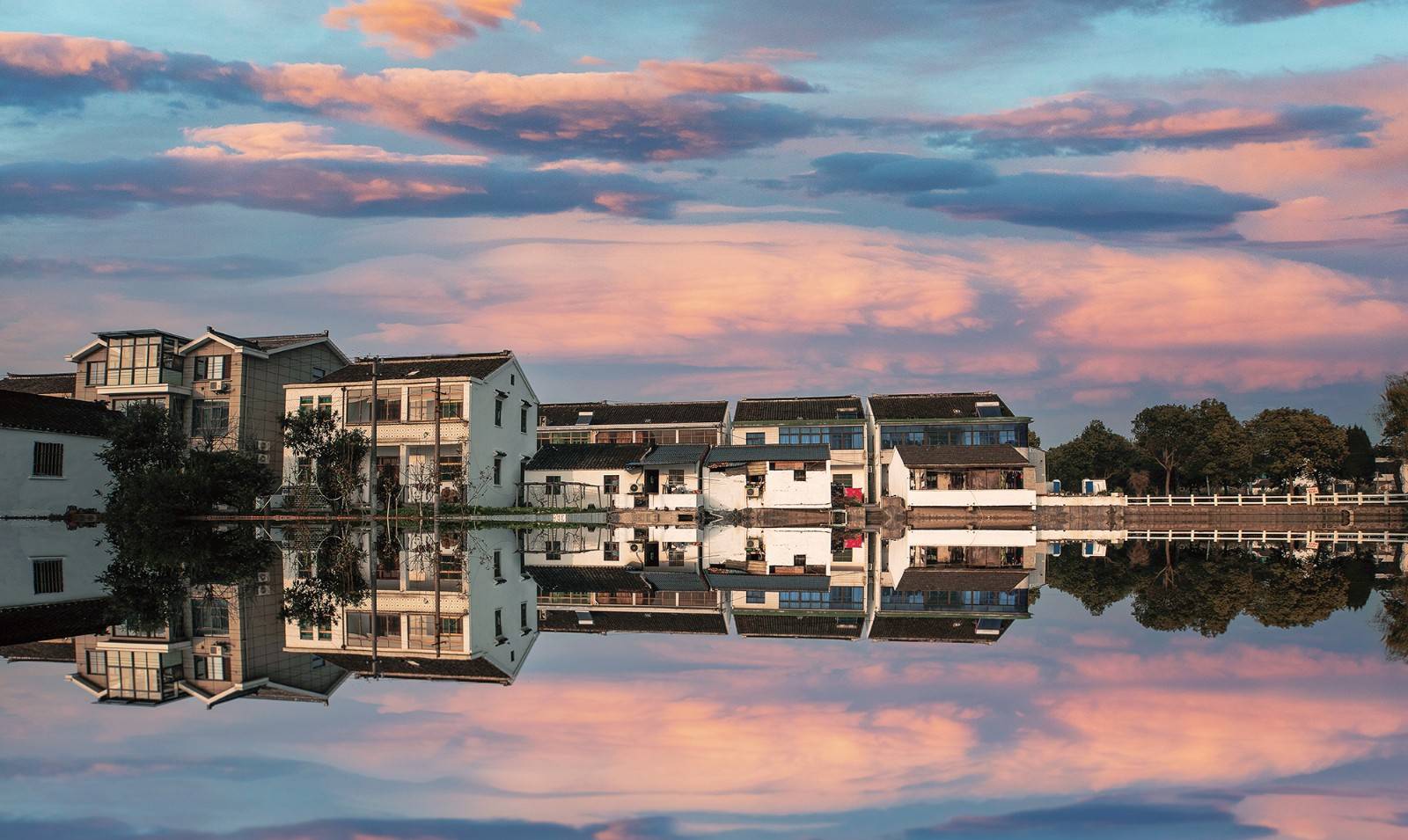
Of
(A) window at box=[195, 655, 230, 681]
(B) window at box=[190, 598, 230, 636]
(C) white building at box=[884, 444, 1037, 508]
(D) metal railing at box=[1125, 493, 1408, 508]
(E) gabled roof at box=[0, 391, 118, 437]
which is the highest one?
(E) gabled roof at box=[0, 391, 118, 437]

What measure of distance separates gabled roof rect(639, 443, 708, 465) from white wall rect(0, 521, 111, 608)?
20.0 meters

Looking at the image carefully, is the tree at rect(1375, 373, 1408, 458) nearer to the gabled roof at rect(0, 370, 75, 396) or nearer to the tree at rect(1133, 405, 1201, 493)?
the tree at rect(1133, 405, 1201, 493)

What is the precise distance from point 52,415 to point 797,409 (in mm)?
32699

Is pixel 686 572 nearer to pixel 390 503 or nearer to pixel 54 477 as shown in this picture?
pixel 390 503

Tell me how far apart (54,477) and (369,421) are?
9829 mm

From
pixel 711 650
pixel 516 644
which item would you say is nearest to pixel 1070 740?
pixel 711 650

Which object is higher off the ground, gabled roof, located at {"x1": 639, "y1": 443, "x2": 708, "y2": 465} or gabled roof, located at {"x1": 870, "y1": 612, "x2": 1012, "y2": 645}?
gabled roof, located at {"x1": 639, "y1": 443, "x2": 708, "y2": 465}

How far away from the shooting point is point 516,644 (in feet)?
31.8

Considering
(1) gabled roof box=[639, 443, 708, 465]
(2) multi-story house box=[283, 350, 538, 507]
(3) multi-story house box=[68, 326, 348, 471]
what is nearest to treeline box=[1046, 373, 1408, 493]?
(1) gabled roof box=[639, 443, 708, 465]

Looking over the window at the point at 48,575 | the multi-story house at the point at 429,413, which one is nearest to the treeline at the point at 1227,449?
the multi-story house at the point at 429,413

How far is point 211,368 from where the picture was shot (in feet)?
130

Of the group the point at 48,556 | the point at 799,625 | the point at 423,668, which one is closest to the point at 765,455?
the point at 48,556

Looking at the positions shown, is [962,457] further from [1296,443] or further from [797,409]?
[1296,443]

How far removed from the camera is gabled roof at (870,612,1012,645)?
988cm
